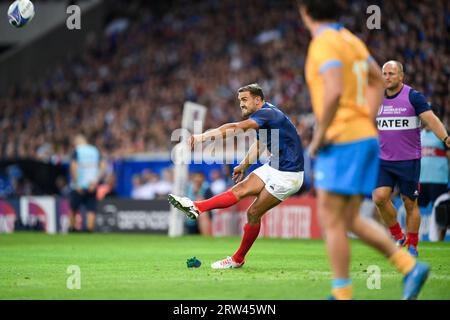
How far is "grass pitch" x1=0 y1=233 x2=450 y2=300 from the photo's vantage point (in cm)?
805

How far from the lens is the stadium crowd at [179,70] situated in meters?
24.2

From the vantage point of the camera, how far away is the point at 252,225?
1081 cm

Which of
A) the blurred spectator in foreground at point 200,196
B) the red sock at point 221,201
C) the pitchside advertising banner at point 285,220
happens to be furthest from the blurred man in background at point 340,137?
the blurred spectator in foreground at point 200,196

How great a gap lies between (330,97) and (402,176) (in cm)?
619

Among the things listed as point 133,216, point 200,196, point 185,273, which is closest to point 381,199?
point 185,273

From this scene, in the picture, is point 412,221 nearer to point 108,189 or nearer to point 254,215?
point 254,215

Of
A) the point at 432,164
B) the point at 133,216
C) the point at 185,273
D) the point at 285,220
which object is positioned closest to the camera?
the point at 185,273

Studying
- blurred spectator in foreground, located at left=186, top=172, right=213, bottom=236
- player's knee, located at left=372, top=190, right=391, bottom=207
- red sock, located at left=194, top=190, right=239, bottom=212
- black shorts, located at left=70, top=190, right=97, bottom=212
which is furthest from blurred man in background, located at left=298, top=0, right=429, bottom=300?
black shorts, located at left=70, top=190, right=97, bottom=212

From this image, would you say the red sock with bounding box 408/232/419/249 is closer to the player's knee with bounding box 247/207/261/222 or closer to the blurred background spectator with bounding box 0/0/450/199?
the player's knee with bounding box 247/207/261/222

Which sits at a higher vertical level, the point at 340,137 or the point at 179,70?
the point at 179,70

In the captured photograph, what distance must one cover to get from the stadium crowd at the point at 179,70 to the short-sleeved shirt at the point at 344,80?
14279 mm

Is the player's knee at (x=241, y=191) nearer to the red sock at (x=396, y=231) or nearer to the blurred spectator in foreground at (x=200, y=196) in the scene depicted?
the red sock at (x=396, y=231)

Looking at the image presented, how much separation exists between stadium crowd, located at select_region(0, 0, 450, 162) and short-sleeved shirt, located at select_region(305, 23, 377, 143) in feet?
46.8
